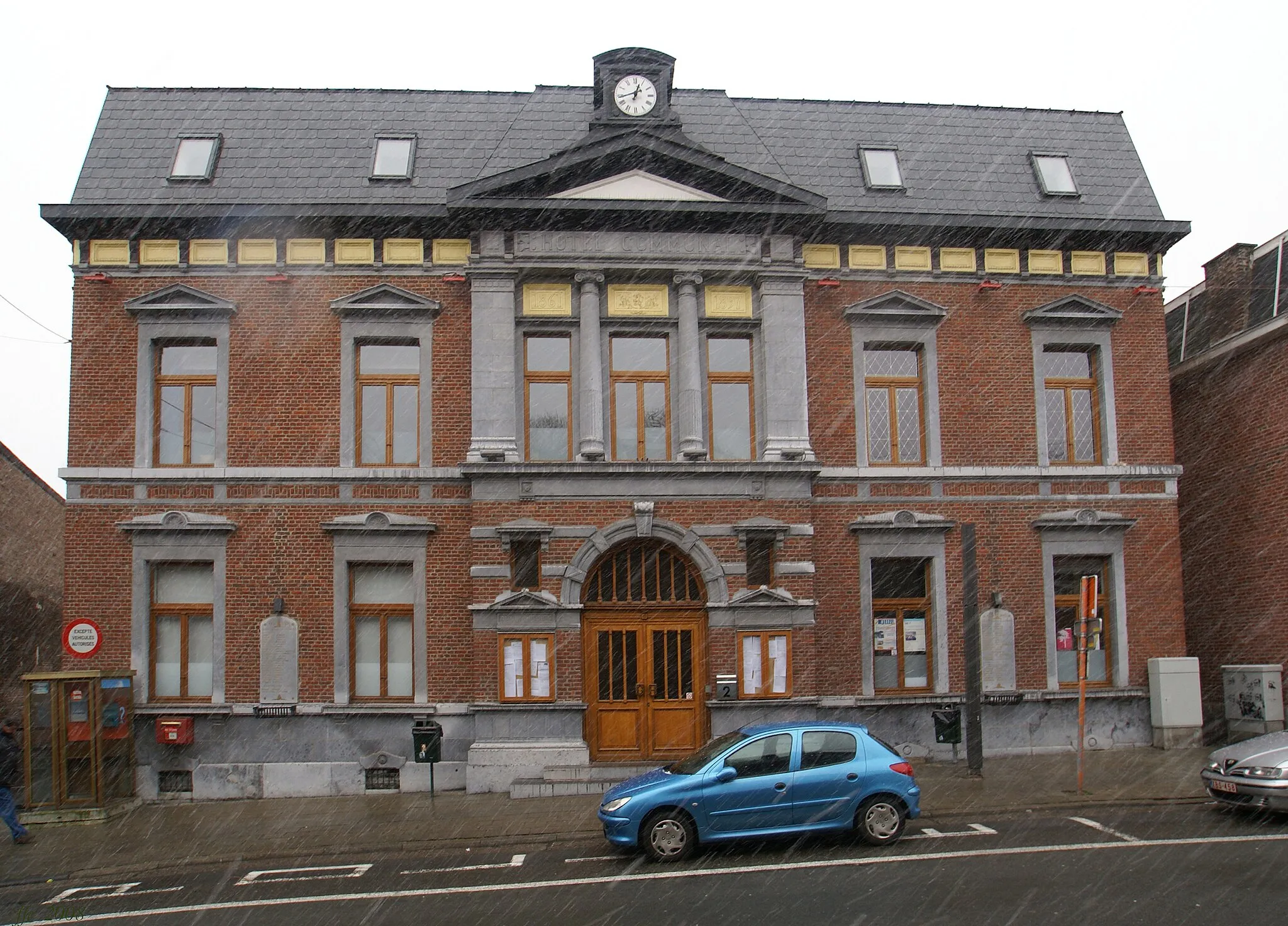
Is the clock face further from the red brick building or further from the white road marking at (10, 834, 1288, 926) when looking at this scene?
the white road marking at (10, 834, 1288, 926)

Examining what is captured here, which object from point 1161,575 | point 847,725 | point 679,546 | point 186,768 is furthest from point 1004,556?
point 186,768

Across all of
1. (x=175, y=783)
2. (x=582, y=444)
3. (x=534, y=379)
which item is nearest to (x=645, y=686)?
(x=582, y=444)

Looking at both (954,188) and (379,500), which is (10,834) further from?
(954,188)

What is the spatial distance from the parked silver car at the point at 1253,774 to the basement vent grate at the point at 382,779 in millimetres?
11040

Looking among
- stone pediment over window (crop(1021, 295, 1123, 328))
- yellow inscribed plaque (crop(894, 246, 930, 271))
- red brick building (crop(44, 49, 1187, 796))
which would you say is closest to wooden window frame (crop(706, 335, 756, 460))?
red brick building (crop(44, 49, 1187, 796))

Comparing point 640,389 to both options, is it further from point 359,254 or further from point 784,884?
point 784,884

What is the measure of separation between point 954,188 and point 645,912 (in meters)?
13.9

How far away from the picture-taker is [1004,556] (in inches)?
688

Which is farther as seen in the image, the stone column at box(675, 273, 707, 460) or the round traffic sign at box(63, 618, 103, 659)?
the stone column at box(675, 273, 707, 460)

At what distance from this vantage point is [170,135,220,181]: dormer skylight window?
57.0ft

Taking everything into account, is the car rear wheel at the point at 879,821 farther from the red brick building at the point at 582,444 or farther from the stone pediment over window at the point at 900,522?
the stone pediment over window at the point at 900,522

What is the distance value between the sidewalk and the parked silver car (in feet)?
4.06

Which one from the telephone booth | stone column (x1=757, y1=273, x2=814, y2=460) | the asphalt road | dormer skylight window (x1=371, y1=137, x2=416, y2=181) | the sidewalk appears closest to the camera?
the asphalt road

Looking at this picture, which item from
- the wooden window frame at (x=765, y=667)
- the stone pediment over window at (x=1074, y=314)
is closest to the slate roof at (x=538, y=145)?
the stone pediment over window at (x=1074, y=314)
